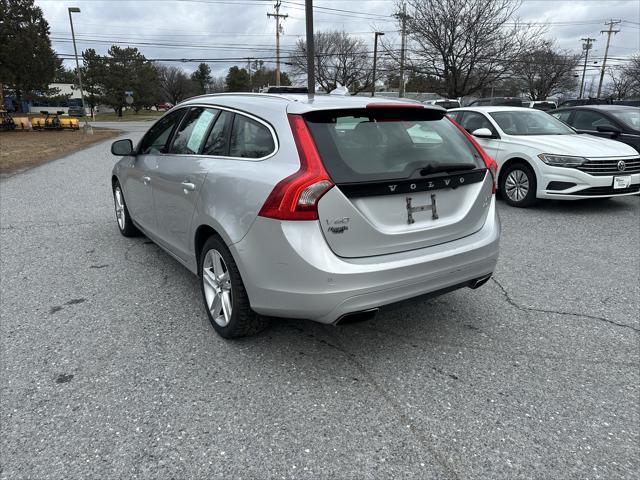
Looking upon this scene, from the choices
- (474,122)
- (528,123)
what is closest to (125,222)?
(474,122)

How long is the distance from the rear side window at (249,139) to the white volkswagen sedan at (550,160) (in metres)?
5.43

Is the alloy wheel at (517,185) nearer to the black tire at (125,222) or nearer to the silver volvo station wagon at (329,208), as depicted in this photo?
the silver volvo station wagon at (329,208)

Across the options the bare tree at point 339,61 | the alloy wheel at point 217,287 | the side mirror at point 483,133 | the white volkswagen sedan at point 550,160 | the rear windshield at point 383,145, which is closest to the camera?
the rear windshield at point 383,145

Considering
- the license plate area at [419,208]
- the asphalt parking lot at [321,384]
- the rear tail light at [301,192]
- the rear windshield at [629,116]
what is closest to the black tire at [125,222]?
the asphalt parking lot at [321,384]

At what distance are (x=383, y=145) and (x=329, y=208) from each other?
59cm

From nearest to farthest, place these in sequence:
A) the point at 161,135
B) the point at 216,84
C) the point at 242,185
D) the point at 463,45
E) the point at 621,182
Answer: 1. the point at 242,185
2. the point at 161,135
3. the point at 621,182
4. the point at 463,45
5. the point at 216,84

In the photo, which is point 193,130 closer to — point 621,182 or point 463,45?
point 621,182

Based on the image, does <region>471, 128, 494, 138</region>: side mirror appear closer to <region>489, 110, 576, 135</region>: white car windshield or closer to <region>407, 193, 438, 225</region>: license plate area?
<region>489, 110, 576, 135</region>: white car windshield

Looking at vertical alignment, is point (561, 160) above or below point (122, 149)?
below

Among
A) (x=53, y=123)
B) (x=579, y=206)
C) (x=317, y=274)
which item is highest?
(x=317, y=274)

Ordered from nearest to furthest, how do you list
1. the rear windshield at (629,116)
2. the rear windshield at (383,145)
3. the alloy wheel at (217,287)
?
1. the rear windshield at (383,145)
2. the alloy wheel at (217,287)
3. the rear windshield at (629,116)

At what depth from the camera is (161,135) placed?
4375 mm

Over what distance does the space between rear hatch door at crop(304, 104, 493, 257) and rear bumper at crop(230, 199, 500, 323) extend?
0.07m

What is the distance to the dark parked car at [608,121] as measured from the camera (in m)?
8.59
